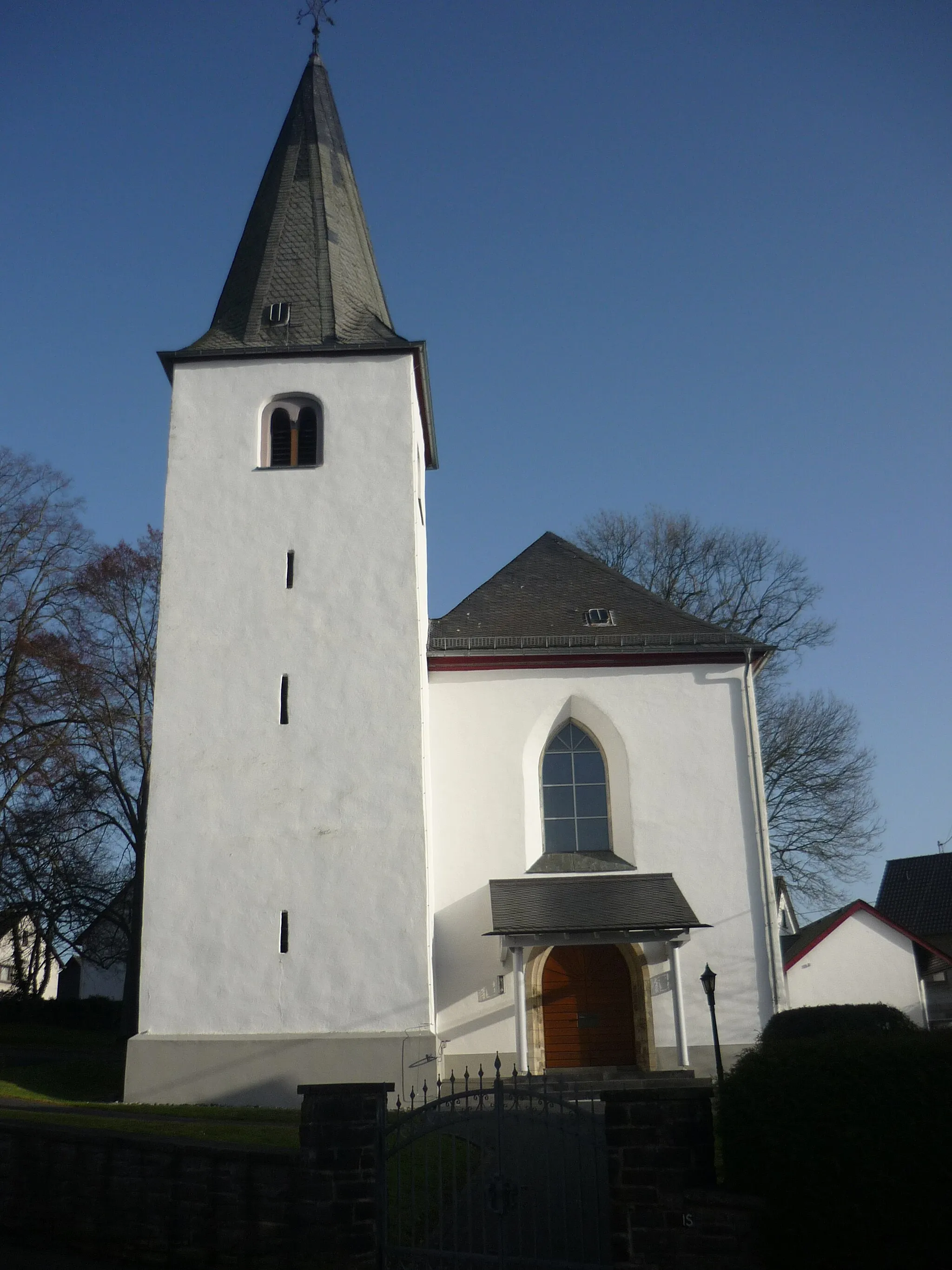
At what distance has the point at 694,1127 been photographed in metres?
7.44

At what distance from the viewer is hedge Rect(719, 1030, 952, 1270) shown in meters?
6.61

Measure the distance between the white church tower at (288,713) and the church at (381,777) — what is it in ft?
0.14

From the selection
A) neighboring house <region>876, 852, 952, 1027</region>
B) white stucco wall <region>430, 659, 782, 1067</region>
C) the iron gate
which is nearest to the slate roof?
white stucco wall <region>430, 659, 782, 1067</region>

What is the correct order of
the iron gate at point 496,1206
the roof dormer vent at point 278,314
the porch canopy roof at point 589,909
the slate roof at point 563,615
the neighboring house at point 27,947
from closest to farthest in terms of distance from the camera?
the iron gate at point 496,1206 → the porch canopy roof at point 589,909 → the roof dormer vent at point 278,314 → the slate roof at point 563,615 → the neighboring house at point 27,947

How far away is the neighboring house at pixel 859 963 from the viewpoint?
26625mm

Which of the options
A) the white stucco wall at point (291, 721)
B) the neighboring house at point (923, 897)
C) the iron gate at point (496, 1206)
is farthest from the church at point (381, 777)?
the neighboring house at point (923, 897)

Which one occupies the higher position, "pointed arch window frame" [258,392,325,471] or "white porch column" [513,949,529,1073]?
"pointed arch window frame" [258,392,325,471]

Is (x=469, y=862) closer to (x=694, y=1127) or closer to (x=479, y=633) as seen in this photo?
(x=479, y=633)

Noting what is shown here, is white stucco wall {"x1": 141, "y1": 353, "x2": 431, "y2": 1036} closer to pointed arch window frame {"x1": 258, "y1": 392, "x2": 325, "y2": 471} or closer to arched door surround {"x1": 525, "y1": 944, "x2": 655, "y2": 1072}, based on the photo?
pointed arch window frame {"x1": 258, "y1": 392, "x2": 325, "y2": 471}

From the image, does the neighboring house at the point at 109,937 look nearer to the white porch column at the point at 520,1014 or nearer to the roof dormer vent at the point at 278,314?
the white porch column at the point at 520,1014

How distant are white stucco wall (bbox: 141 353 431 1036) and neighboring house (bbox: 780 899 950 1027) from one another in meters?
13.0

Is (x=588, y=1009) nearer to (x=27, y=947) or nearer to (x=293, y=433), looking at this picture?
(x=293, y=433)

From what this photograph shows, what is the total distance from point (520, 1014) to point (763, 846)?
500cm

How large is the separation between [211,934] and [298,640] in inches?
179
